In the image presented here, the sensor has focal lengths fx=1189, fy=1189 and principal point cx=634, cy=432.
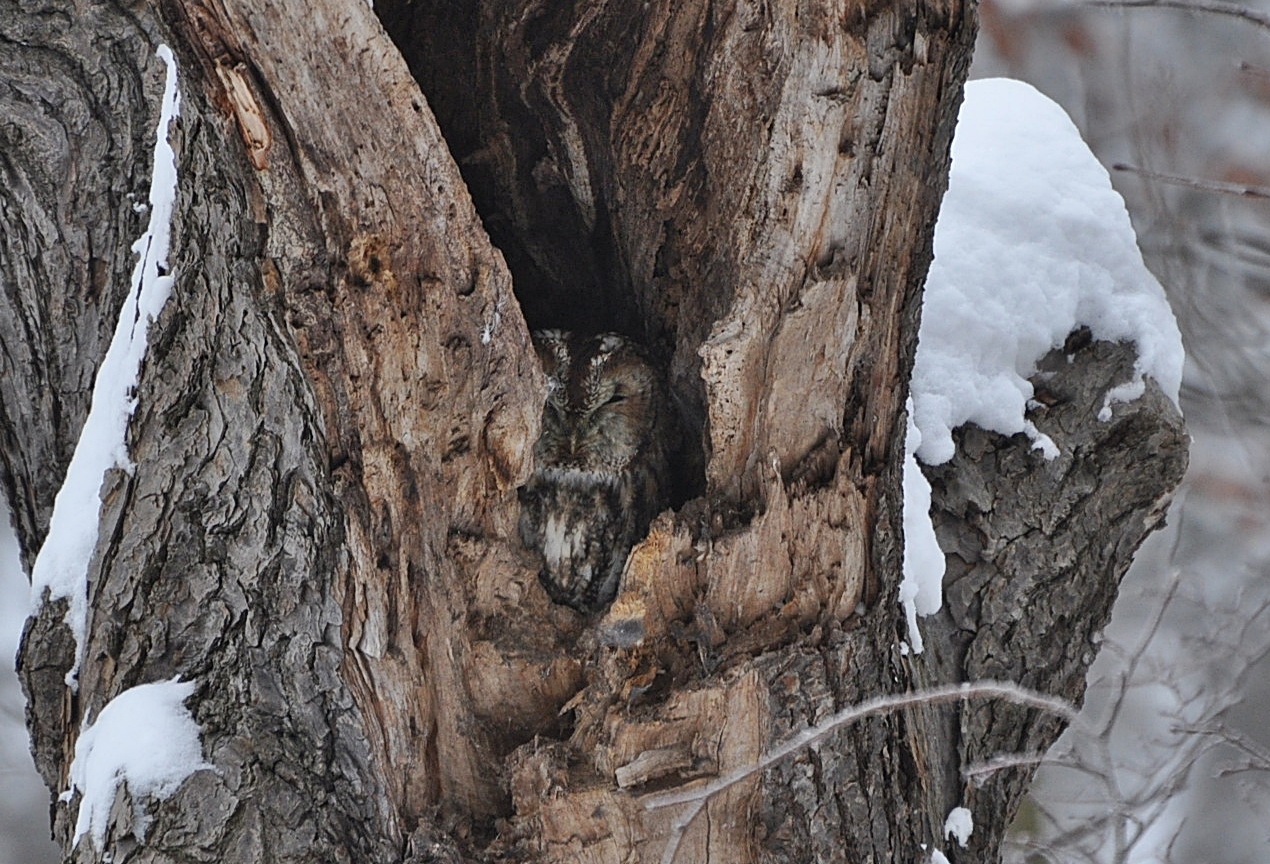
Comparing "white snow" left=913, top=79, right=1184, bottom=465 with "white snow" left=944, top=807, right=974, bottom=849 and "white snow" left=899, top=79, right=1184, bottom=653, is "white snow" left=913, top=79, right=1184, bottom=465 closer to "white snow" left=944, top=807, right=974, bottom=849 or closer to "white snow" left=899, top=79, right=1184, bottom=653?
"white snow" left=899, top=79, right=1184, bottom=653

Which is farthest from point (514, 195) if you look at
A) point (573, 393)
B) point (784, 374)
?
point (784, 374)

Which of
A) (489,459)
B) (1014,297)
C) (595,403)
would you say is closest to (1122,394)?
(1014,297)

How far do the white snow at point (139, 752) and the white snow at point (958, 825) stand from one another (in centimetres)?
143

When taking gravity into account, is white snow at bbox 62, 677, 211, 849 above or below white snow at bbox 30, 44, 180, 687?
below

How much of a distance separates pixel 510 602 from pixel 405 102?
78cm

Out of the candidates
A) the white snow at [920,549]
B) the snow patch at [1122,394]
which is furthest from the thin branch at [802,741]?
the snow patch at [1122,394]

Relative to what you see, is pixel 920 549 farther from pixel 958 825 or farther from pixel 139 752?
pixel 139 752

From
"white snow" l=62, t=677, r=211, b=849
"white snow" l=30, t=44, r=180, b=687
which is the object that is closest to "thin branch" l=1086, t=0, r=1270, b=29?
"white snow" l=30, t=44, r=180, b=687

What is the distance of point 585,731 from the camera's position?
1.80 meters

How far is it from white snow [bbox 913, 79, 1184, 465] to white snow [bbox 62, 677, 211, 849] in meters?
1.52

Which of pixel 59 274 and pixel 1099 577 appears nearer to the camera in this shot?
pixel 59 274

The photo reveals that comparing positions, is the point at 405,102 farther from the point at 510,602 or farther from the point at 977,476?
the point at 977,476

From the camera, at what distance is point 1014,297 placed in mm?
2668

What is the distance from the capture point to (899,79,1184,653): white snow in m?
2.53
